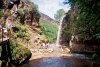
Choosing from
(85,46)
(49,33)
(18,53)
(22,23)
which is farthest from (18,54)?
(49,33)

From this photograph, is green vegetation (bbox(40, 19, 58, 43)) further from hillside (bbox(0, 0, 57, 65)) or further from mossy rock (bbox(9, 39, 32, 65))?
mossy rock (bbox(9, 39, 32, 65))

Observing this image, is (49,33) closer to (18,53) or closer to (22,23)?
(22,23)

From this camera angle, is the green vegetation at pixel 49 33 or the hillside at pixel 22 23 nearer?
the hillside at pixel 22 23

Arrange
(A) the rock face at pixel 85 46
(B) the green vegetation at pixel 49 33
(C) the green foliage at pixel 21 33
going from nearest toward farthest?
(C) the green foliage at pixel 21 33 < (A) the rock face at pixel 85 46 < (B) the green vegetation at pixel 49 33

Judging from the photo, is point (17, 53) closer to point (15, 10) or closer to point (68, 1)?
point (68, 1)

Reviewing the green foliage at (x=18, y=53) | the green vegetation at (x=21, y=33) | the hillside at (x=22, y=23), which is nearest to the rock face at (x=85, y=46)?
the hillside at (x=22, y=23)

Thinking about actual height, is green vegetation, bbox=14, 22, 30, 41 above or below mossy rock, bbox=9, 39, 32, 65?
above

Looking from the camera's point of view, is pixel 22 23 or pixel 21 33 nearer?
pixel 21 33

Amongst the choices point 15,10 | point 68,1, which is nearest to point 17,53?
point 68,1

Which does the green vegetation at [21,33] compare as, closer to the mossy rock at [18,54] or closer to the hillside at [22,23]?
the hillside at [22,23]

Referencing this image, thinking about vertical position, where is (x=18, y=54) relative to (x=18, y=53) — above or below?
below

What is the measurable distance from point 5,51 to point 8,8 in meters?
22.2

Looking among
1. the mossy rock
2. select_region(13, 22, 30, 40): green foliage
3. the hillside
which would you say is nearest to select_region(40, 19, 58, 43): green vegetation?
the hillside

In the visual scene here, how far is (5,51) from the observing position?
1980 centimetres
